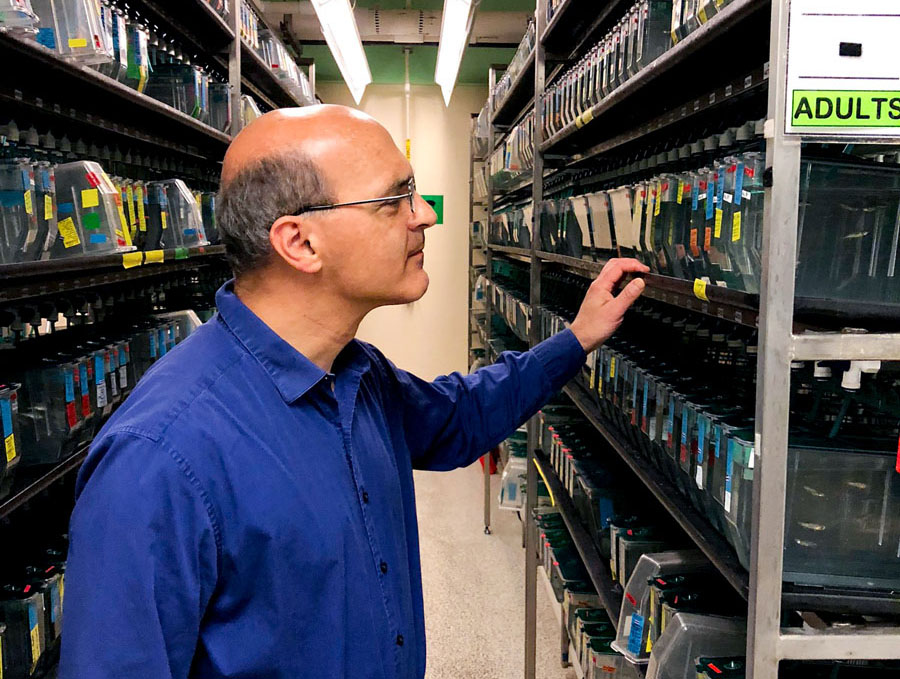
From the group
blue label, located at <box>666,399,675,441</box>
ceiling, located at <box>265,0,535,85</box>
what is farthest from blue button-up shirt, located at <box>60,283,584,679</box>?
ceiling, located at <box>265,0,535,85</box>

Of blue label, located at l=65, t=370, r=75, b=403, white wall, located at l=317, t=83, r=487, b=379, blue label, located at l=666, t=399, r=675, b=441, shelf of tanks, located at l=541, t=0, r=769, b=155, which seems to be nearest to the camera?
shelf of tanks, located at l=541, t=0, r=769, b=155

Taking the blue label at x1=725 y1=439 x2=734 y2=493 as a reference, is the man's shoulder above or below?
above

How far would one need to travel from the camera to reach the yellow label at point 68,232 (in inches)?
85.6

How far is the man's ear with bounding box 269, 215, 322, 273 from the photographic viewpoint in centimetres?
121

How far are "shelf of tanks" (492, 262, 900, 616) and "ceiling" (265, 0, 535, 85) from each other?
4.50 m

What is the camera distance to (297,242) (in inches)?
48.0

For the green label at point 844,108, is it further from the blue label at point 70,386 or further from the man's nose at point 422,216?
the blue label at point 70,386

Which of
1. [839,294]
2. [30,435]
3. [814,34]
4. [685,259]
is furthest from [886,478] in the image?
[30,435]

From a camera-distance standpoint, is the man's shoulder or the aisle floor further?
the aisle floor

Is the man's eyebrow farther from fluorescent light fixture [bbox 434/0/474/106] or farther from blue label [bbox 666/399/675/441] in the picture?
fluorescent light fixture [bbox 434/0/474/106]

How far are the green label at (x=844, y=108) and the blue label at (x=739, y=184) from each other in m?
0.23

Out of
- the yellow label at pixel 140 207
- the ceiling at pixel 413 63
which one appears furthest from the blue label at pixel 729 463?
the ceiling at pixel 413 63

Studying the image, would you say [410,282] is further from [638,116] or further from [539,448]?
[539,448]

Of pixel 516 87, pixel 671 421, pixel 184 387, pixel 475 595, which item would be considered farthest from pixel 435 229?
pixel 184 387
